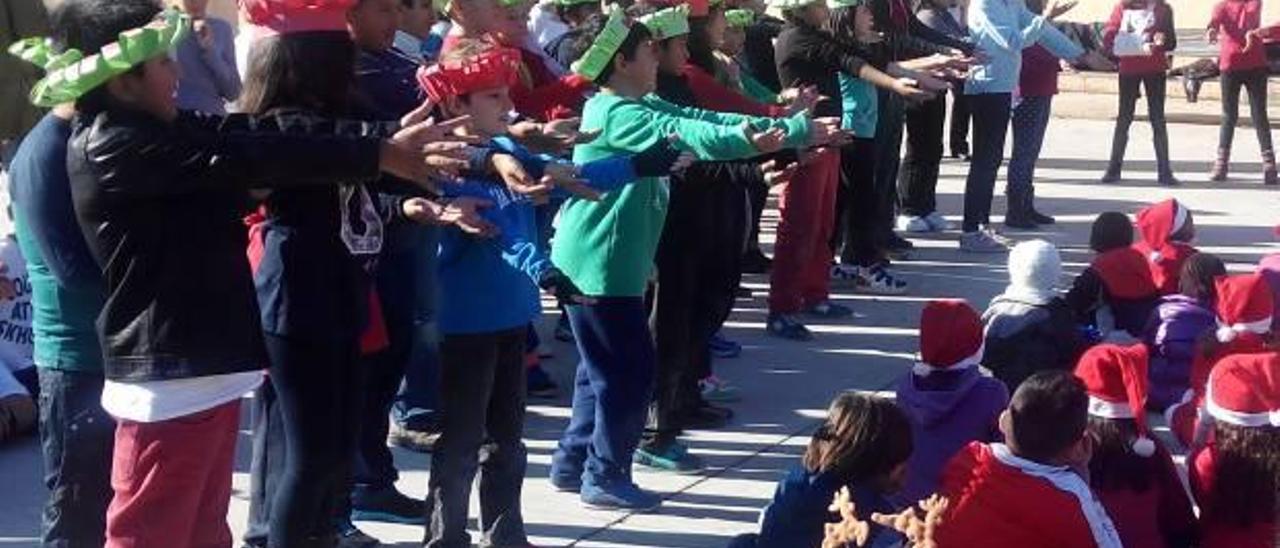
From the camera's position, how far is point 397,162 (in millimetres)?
4109

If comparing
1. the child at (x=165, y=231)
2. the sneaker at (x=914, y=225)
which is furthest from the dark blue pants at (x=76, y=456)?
the sneaker at (x=914, y=225)

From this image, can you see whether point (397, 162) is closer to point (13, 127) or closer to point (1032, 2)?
point (13, 127)

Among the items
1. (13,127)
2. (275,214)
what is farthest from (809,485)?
(13,127)

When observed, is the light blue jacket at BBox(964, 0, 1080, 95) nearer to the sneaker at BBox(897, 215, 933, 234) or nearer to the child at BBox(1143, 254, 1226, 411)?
the sneaker at BBox(897, 215, 933, 234)

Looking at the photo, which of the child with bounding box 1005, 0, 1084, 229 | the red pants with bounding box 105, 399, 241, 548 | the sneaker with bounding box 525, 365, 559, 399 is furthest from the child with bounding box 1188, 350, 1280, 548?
the child with bounding box 1005, 0, 1084, 229

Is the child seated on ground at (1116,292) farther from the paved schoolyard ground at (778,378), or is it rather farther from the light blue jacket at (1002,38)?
the light blue jacket at (1002,38)

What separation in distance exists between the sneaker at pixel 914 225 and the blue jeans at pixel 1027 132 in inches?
22.1

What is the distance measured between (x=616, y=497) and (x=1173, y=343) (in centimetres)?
245

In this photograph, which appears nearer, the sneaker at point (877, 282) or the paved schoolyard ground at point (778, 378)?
the paved schoolyard ground at point (778, 378)

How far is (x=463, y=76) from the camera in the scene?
17.0 ft

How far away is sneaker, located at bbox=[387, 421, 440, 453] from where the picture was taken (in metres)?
6.66

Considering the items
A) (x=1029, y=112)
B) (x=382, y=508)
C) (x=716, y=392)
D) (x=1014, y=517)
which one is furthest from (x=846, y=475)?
(x=1029, y=112)

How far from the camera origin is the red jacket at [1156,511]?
16.6 ft

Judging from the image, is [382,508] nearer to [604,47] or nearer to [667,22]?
[604,47]
